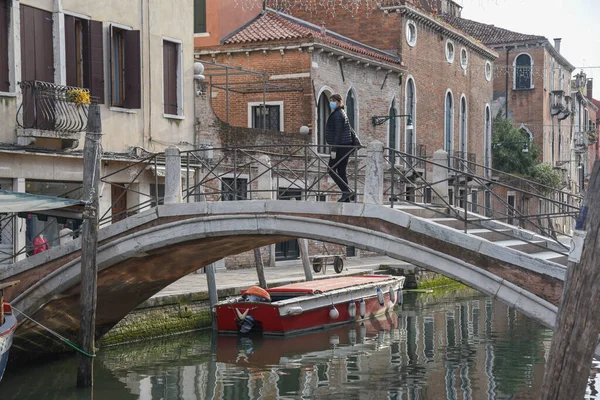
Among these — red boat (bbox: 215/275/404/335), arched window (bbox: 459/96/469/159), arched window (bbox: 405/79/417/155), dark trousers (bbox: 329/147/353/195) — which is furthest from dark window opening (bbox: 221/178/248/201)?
arched window (bbox: 459/96/469/159)

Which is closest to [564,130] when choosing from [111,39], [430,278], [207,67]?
[430,278]

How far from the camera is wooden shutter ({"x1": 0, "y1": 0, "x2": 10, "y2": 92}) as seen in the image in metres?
12.3

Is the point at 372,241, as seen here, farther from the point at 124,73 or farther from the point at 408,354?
the point at 124,73

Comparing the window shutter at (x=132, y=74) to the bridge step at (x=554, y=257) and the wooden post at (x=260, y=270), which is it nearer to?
the wooden post at (x=260, y=270)

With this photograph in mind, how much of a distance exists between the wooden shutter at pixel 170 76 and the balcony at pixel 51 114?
2.45 m

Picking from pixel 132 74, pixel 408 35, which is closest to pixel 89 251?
pixel 132 74

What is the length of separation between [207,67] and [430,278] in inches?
258

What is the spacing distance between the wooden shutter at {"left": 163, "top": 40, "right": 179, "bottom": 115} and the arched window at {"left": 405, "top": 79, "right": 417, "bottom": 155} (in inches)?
390

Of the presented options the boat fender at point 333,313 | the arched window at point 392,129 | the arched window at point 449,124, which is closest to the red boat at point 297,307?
the boat fender at point 333,313

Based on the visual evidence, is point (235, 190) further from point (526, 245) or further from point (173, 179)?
point (526, 245)

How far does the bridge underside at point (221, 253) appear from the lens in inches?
336

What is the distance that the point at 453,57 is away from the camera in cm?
2764

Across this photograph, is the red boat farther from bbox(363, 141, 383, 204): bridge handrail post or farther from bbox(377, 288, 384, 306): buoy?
bbox(363, 141, 383, 204): bridge handrail post

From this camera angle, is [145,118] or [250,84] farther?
[250,84]
